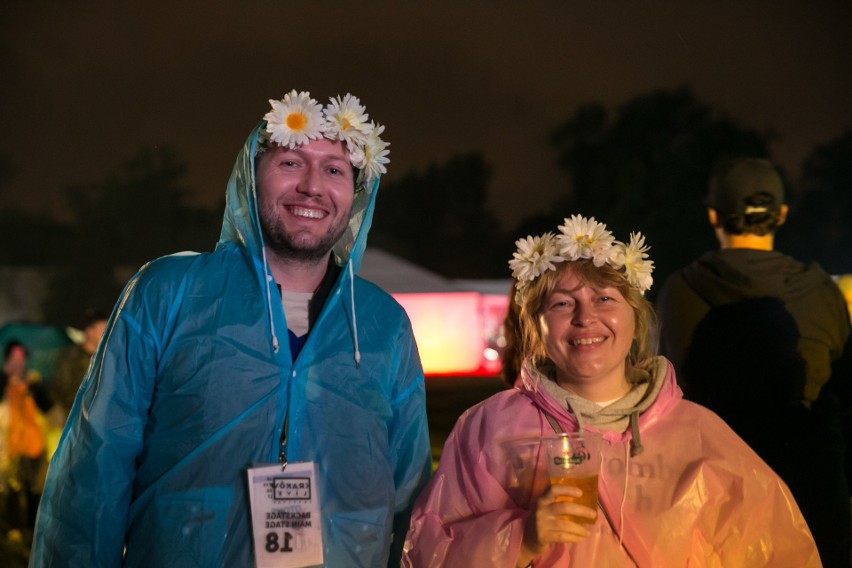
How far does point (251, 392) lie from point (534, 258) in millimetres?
987

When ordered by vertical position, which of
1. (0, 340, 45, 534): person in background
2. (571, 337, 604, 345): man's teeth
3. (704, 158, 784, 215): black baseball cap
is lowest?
(0, 340, 45, 534): person in background

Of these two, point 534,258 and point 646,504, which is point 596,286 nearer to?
point 534,258

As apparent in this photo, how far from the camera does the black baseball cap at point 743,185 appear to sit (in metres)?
4.34

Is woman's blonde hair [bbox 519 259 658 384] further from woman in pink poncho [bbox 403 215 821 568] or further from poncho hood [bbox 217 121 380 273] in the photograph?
poncho hood [bbox 217 121 380 273]

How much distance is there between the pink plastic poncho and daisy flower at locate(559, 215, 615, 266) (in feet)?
1.48

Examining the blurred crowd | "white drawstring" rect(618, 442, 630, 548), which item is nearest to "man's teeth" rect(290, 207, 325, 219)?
"white drawstring" rect(618, 442, 630, 548)

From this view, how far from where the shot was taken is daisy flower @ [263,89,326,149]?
10.7 ft

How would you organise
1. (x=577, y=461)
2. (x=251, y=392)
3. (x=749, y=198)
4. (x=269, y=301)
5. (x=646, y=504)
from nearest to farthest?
1. (x=577, y=461)
2. (x=646, y=504)
3. (x=251, y=392)
4. (x=269, y=301)
5. (x=749, y=198)

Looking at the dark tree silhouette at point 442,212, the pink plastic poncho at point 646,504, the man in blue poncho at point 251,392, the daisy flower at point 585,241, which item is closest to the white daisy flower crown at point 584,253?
the daisy flower at point 585,241

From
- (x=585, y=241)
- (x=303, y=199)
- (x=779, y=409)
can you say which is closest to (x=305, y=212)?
(x=303, y=199)

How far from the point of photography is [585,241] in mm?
3207

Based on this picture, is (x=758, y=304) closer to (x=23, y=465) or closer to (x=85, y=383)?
(x=85, y=383)

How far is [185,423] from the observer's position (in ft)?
9.77

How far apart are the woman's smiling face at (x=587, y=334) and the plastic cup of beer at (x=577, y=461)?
445mm
